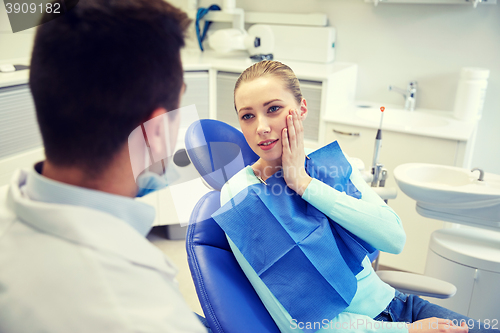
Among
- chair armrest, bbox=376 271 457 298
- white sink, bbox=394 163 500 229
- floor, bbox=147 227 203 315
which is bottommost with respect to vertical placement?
floor, bbox=147 227 203 315

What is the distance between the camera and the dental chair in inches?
30.1

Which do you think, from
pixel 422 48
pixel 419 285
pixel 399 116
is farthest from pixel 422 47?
pixel 419 285

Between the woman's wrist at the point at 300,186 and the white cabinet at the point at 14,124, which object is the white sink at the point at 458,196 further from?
the white cabinet at the point at 14,124

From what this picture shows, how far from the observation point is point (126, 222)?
16.0 inches

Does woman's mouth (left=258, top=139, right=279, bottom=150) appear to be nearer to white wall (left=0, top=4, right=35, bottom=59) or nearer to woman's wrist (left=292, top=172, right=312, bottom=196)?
woman's wrist (left=292, top=172, right=312, bottom=196)

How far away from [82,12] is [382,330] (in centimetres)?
90

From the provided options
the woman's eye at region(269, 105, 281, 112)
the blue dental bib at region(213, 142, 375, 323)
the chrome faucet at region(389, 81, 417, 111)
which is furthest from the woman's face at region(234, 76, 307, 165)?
the chrome faucet at region(389, 81, 417, 111)

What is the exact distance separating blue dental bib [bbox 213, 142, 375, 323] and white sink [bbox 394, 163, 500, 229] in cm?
61

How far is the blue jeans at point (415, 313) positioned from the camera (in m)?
1.01

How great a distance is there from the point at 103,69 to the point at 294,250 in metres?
0.64

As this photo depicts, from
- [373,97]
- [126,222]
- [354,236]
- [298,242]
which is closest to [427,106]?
[373,97]

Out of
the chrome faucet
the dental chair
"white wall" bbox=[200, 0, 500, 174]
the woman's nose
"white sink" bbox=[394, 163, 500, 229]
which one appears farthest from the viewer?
the chrome faucet

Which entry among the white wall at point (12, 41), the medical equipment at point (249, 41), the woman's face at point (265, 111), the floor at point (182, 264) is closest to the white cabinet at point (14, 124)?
the white wall at point (12, 41)

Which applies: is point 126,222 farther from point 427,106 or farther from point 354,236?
point 427,106
